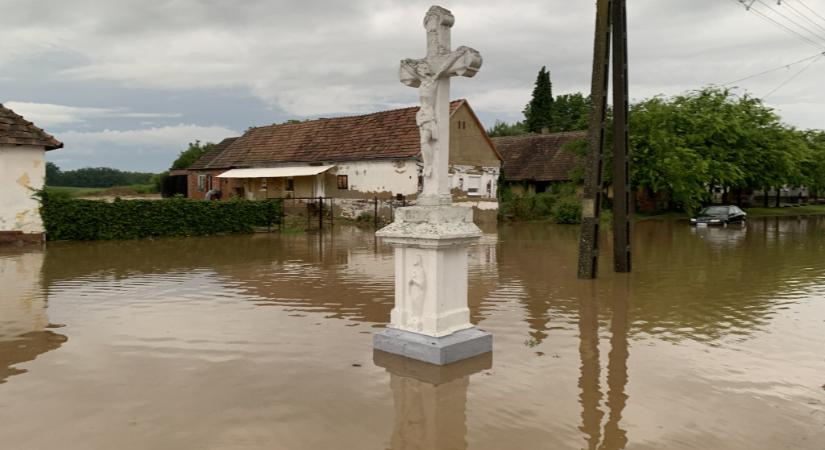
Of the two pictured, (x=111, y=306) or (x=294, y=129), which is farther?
(x=294, y=129)

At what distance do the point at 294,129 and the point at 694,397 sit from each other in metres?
35.1

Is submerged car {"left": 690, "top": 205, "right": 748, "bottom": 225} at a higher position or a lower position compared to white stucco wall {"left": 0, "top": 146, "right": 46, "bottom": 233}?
lower

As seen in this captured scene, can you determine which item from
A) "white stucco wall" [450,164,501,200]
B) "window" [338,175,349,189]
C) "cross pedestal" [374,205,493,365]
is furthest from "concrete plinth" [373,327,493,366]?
"window" [338,175,349,189]

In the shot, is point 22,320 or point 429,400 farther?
point 22,320

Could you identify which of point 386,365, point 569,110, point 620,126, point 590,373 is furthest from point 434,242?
point 569,110

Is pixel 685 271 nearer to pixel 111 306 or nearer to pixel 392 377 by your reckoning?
pixel 392 377

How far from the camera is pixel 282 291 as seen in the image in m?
Result: 11.1

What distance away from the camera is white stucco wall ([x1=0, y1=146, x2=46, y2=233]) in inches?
722

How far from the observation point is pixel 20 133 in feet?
60.2

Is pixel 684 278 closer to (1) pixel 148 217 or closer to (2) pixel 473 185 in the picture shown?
(1) pixel 148 217

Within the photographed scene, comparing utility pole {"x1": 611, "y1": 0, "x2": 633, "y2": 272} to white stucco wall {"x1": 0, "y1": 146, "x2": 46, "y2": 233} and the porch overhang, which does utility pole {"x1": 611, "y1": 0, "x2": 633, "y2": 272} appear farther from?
the porch overhang

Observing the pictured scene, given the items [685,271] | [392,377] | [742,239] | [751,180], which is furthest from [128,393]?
[751,180]

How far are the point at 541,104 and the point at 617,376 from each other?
184ft

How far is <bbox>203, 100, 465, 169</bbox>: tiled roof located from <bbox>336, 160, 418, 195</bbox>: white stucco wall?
0.47 metres
